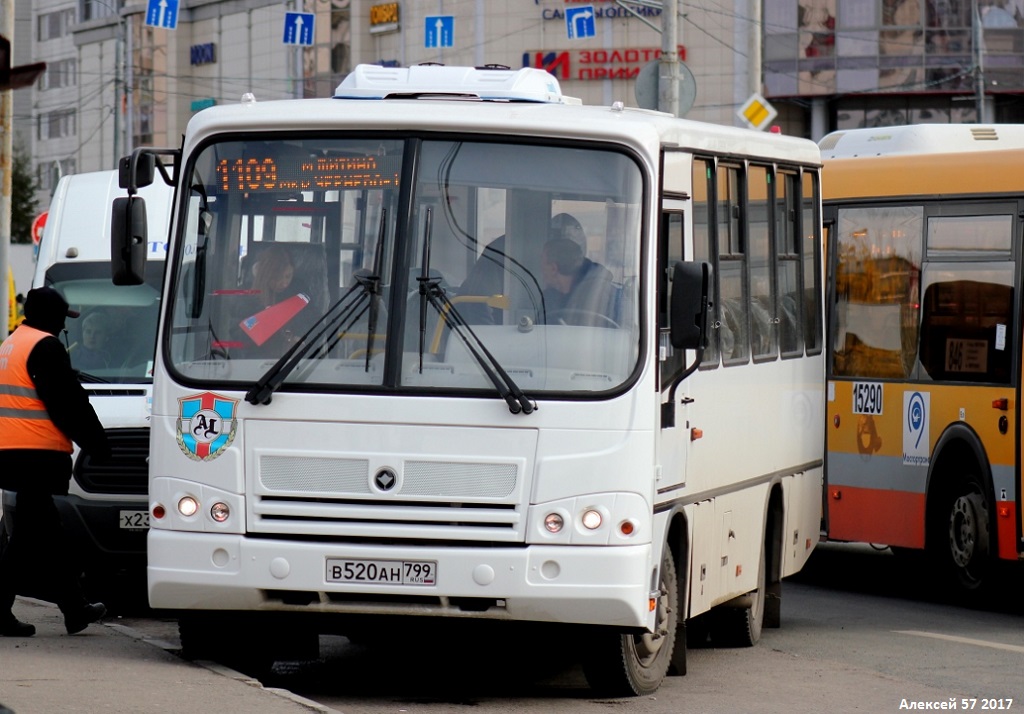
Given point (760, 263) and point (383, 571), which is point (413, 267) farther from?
point (760, 263)

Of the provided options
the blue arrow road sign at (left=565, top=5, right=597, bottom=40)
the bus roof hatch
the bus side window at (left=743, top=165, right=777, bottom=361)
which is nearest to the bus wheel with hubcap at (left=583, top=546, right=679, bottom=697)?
the bus side window at (left=743, top=165, right=777, bottom=361)

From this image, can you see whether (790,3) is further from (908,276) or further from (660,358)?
(660,358)

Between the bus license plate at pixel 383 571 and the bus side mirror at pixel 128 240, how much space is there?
1757mm

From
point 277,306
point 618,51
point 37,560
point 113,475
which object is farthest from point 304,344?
point 618,51

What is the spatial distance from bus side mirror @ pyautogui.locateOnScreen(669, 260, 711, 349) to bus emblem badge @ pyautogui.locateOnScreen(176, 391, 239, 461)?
6.51ft

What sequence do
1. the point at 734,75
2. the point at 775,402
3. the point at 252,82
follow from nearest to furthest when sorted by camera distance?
the point at 775,402, the point at 734,75, the point at 252,82

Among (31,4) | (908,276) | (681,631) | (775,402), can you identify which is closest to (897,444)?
(908,276)

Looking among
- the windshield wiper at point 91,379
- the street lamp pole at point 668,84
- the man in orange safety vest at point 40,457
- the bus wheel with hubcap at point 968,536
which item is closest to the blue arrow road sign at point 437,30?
the street lamp pole at point 668,84

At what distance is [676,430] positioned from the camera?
930 cm

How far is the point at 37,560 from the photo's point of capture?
1042cm

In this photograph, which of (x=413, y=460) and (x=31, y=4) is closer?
(x=413, y=460)

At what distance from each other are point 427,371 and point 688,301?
119 centimetres

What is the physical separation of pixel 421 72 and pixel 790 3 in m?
42.7

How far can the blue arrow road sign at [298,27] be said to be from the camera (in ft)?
153
